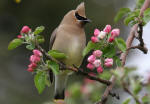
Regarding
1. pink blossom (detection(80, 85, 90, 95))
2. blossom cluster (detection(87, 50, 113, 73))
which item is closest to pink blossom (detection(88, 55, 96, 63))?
blossom cluster (detection(87, 50, 113, 73))

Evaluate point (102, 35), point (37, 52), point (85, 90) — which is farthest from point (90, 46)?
point (85, 90)

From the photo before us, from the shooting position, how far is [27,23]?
804cm

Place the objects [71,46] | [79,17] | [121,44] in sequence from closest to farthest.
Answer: [121,44] < [71,46] < [79,17]

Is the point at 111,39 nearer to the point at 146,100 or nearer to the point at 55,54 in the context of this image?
the point at 55,54

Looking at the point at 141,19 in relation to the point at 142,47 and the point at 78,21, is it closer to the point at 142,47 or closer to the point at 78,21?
the point at 142,47

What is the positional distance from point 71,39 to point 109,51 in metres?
0.98

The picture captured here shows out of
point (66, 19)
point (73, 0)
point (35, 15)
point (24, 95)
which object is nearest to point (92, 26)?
point (73, 0)

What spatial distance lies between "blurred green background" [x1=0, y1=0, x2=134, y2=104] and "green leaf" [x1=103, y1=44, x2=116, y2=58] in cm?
512

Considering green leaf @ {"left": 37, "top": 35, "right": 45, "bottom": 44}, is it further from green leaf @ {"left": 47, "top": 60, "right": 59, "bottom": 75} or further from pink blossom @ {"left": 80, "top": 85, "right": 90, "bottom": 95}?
pink blossom @ {"left": 80, "top": 85, "right": 90, "bottom": 95}

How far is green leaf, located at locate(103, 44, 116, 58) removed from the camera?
7.42 feet

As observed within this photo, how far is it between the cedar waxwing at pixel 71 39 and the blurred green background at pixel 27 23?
4.02m

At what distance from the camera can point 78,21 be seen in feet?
10.9

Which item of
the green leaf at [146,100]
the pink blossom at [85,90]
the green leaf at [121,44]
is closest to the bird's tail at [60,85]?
the pink blossom at [85,90]

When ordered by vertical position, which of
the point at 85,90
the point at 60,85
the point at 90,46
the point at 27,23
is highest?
the point at 90,46
